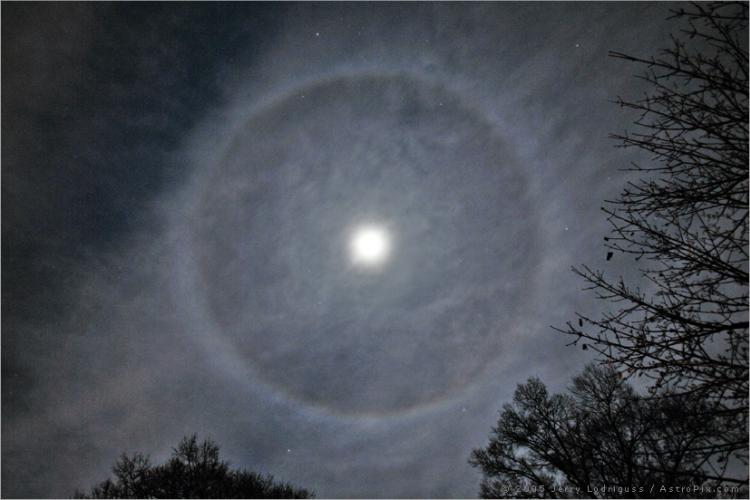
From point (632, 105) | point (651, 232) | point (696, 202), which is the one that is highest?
point (632, 105)

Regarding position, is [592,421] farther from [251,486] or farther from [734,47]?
[251,486]

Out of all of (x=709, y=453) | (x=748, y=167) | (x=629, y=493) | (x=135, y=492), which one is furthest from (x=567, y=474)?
(x=135, y=492)

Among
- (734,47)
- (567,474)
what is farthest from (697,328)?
(567,474)

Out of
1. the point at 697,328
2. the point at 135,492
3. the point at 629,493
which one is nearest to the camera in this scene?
the point at 697,328

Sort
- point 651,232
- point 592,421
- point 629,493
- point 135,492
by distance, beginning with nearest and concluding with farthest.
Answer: point 651,232
point 629,493
point 592,421
point 135,492

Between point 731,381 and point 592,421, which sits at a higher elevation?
point 731,381

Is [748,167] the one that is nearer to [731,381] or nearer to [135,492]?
[731,381]

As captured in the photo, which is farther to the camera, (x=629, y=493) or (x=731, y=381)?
(x=629, y=493)

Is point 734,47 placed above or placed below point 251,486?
above

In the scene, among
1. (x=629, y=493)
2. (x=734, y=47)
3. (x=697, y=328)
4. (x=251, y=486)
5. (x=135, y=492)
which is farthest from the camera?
(x=251, y=486)
